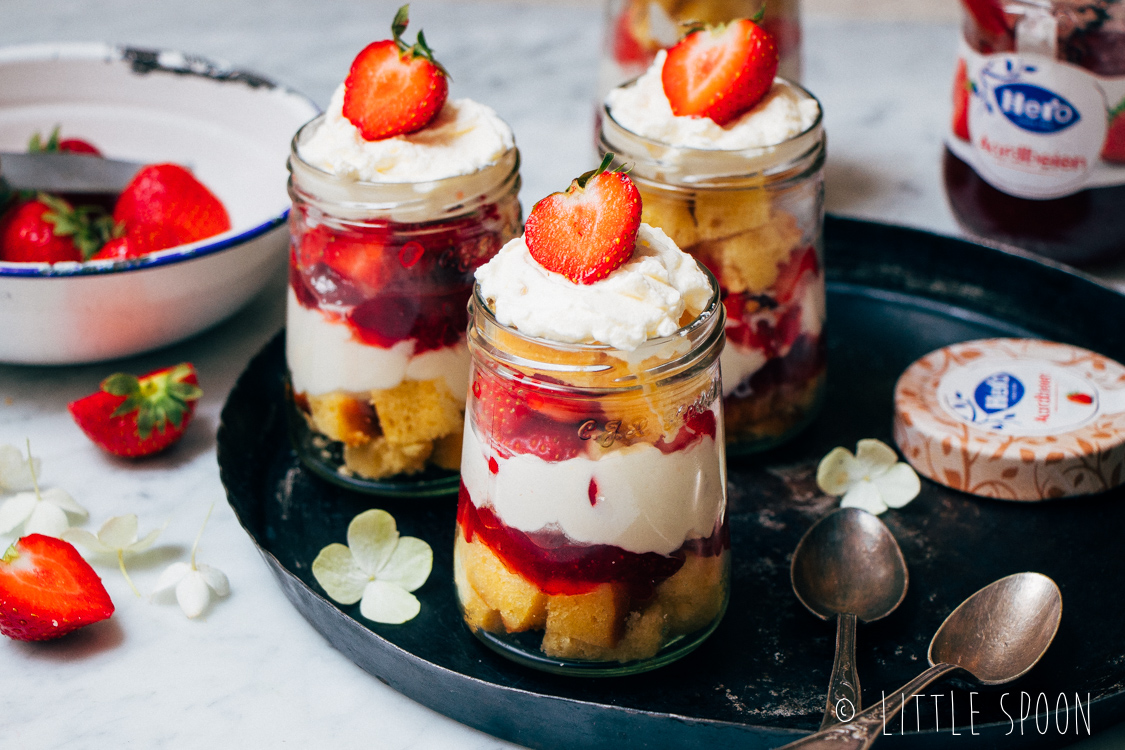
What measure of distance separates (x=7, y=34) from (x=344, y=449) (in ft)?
4.75

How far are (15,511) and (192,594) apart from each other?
217 millimetres

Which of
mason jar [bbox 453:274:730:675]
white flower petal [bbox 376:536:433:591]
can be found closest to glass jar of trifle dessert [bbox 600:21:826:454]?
mason jar [bbox 453:274:730:675]

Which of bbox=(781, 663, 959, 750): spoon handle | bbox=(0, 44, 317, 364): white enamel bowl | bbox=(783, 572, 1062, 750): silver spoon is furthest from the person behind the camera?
bbox=(0, 44, 317, 364): white enamel bowl

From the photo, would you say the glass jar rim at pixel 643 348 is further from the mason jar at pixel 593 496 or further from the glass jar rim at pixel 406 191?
the glass jar rim at pixel 406 191

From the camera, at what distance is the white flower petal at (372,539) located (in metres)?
0.92

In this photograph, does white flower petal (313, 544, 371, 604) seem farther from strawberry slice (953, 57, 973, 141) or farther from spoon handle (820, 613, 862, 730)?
strawberry slice (953, 57, 973, 141)

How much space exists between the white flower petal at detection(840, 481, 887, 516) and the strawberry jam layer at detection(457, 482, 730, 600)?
27 cm

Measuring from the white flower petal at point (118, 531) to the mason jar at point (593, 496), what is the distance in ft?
1.12

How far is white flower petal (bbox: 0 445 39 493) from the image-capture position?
104 cm

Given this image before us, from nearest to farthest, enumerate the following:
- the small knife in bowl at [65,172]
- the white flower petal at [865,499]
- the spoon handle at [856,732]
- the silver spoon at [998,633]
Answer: the spoon handle at [856,732] → the silver spoon at [998,633] → the white flower petal at [865,499] → the small knife in bowl at [65,172]

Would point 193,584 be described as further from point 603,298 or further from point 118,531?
point 603,298

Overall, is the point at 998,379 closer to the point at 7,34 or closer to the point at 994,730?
the point at 994,730

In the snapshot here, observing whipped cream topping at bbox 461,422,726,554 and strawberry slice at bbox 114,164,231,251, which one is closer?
whipped cream topping at bbox 461,422,726,554

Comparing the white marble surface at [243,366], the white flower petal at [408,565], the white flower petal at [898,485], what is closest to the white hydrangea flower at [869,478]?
the white flower petal at [898,485]
